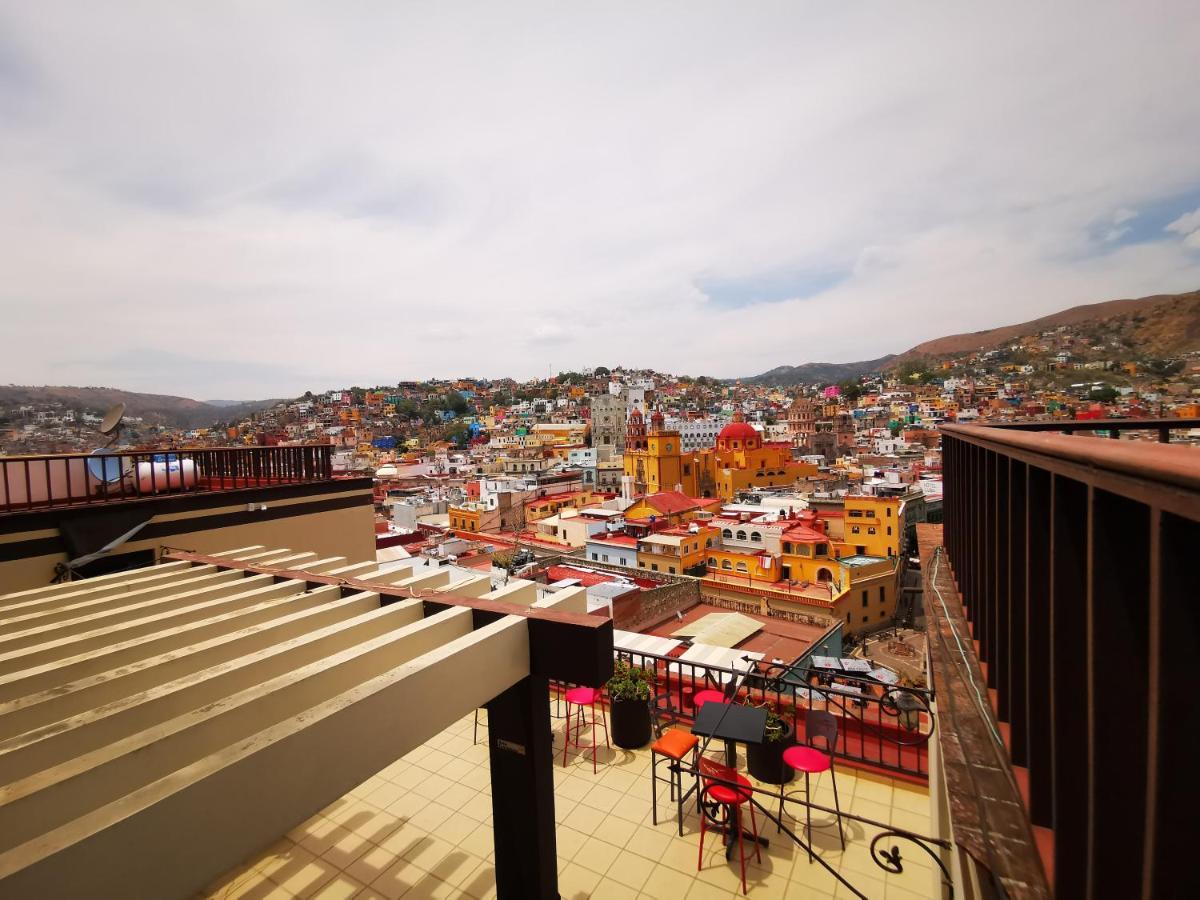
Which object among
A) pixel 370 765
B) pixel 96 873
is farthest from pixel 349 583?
pixel 96 873

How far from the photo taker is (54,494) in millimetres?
5207

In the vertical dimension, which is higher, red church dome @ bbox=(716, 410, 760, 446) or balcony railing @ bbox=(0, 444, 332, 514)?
balcony railing @ bbox=(0, 444, 332, 514)

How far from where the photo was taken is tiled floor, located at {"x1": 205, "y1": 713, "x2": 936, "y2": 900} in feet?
10.8

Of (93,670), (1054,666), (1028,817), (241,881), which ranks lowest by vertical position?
(241,881)

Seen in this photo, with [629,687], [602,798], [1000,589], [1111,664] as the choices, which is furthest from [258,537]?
[1111,664]

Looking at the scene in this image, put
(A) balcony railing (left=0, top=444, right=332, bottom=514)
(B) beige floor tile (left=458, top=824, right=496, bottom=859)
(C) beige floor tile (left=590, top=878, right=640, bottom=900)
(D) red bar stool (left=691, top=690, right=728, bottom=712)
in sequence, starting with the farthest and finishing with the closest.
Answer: (A) balcony railing (left=0, top=444, right=332, bottom=514) < (D) red bar stool (left=691, top=690, right=728, bottom=712) < (B) beige floor tile (left=458, top=824, right=496, bottom=859) < (C) beige floor tile (left=590, top=878, right=640, bottom=900)

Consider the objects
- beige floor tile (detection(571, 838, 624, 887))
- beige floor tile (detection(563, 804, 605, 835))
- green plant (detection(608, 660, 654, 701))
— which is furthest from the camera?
green plant (detection(608, 660, 654, 701))

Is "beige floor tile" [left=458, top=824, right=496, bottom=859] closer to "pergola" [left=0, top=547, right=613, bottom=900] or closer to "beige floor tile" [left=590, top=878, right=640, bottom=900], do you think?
"beige floor tile" [left=590, top=878, right=640, bottom=900]

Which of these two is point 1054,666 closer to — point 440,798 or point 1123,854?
point 1123,854

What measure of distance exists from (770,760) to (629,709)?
1184 millimetres

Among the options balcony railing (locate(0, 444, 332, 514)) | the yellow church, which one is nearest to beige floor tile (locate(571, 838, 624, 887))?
balcony railing (locate(0, 444, 332, 514))

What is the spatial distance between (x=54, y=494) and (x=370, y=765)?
5.75m

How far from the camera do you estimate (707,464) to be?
4775 cm

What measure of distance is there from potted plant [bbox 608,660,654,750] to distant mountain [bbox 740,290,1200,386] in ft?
284
